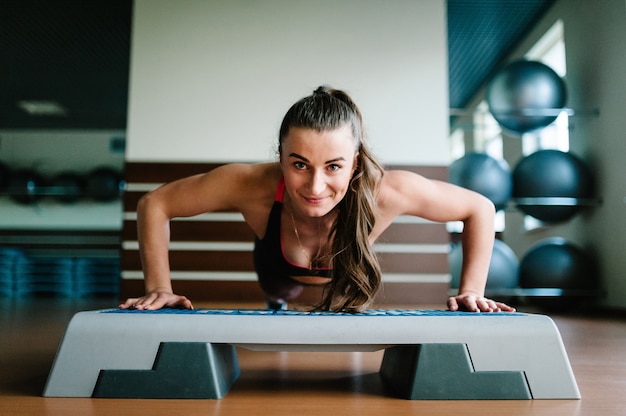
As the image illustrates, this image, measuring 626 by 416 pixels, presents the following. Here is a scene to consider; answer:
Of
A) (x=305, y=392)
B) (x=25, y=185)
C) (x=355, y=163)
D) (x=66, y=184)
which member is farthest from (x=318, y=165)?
(x=66, y=184)

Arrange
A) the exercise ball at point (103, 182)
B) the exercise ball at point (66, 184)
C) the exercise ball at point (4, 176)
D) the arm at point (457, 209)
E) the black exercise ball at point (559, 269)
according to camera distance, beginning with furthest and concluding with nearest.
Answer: the exercise ball at point (66, 184), the exercise ball at point (103, 182), the exercise ball at point (4, 176), the black exercise ball at point (559, 269), the arm at point (457, 209)

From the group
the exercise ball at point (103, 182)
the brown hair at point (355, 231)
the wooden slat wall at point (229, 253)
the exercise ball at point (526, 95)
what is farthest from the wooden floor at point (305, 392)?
the exercise ball at point (103, 182)

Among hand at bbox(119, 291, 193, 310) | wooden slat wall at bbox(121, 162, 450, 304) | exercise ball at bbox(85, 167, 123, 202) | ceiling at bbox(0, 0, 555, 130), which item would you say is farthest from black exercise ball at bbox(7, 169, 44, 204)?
hand at bbox(119, 291, 193, 310)

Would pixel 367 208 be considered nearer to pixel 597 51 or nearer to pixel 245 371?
pixel 245 371

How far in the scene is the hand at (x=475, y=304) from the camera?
1.32 m

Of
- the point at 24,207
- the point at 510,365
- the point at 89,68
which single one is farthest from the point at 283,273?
the point at 24,207

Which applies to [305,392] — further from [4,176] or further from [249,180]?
[4,176]

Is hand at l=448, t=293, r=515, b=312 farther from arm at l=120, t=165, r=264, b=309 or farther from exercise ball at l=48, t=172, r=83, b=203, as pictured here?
exercise ball at l=48, t=172, r=83, b=203

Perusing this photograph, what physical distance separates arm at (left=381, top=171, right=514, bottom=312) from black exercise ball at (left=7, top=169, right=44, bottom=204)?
539 centimetres

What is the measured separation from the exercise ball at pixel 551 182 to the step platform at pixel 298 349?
2.81m

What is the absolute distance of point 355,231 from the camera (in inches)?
56.2

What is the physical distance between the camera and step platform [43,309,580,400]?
105cm

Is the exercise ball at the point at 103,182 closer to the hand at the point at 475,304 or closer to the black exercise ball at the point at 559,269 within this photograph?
the black exercise ball at the point at 559,269

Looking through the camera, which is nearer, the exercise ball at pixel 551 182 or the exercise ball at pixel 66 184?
the exercise ball at pixel 551 182
